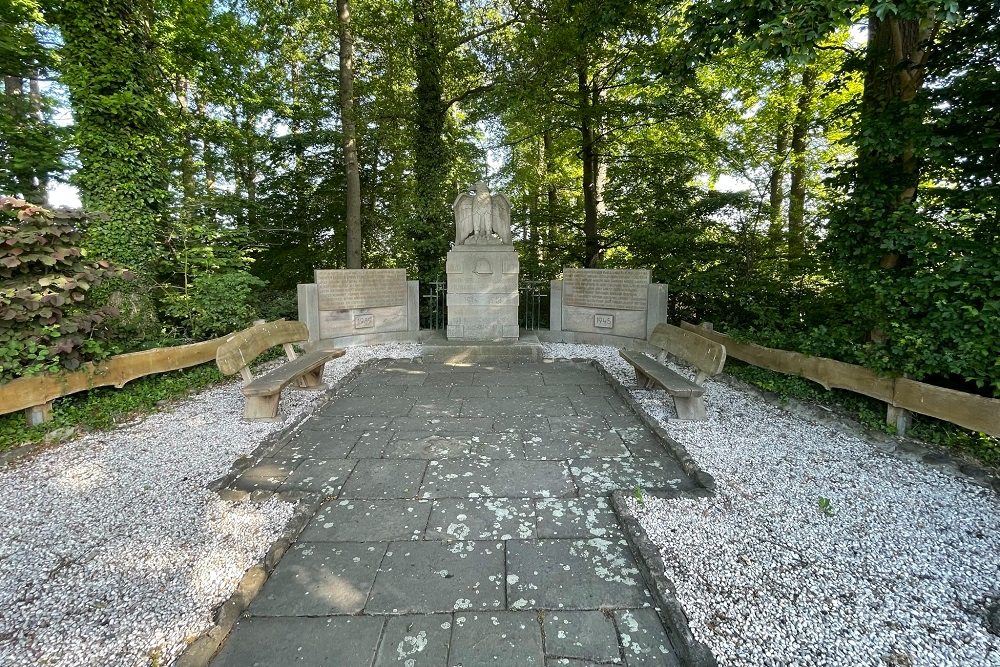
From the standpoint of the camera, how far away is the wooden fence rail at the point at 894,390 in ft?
11.1

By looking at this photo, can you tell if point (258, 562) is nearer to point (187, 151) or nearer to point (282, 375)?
point (282, 375)

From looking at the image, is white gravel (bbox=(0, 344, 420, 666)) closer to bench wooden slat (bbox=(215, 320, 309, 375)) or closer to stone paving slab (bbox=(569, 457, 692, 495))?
bench wooden slat (bbox=(215, 320, 309, 375))

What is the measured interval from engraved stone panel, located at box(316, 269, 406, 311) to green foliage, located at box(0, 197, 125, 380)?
394 centimetres

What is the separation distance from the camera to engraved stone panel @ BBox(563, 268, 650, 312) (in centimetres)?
848

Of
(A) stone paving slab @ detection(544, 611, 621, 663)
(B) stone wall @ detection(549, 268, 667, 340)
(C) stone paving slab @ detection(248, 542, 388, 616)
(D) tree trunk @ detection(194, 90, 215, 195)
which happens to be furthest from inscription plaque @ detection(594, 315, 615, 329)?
(D) tree trunk @ detection(194, 90, 215, 195)

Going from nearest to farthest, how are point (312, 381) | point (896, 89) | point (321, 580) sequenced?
point (321, 580) < point (896, 89) < point (312, 381)

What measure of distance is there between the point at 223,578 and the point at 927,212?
6.11m

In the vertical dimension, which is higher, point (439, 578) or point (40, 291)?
point (40, 291)

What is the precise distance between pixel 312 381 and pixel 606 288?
5.64m

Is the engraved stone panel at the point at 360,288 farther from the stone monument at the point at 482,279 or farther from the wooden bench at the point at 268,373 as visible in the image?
the wooden bench at the point at 268,373

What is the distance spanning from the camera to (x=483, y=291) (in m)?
8.61

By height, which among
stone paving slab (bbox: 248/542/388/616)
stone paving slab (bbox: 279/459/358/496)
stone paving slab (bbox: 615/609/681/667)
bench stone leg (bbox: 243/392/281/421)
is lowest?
stone paving slab (bbox: 615/609/681/667)

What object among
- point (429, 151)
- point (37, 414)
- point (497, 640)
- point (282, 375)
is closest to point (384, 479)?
point (497, 640)

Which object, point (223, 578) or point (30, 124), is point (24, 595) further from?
point (30, 124)
